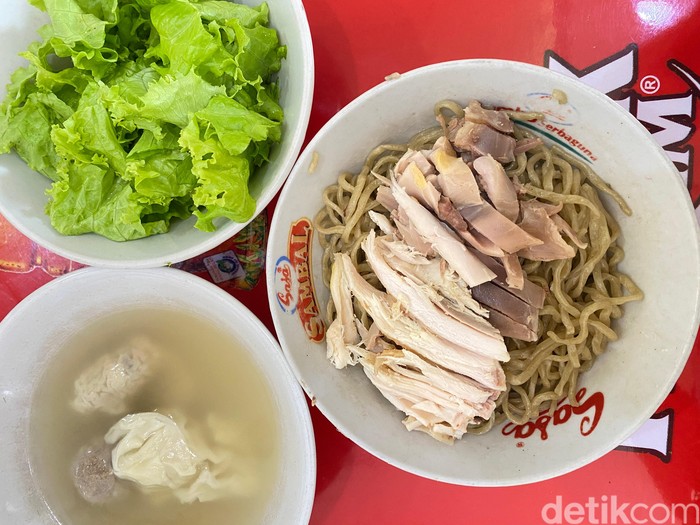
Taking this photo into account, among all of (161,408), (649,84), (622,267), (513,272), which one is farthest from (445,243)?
(161,408)

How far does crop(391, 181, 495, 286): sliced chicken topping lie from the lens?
138 centimetres

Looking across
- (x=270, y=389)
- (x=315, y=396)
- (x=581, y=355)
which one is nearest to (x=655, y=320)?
(x=581, y=355)

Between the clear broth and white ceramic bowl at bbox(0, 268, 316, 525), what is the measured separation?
39 mm

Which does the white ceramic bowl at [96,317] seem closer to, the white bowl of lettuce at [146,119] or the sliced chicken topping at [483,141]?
the white bowl of lettuce at [146,119]

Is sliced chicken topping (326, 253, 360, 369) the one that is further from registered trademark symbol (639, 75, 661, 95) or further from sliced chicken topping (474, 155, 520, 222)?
registered trademark symbol (639, 75, 661, 95)

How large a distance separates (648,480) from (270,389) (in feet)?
3.91

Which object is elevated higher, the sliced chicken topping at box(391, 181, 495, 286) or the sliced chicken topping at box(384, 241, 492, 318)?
the sliced chicken topping at box(391, 181, 495, 286)

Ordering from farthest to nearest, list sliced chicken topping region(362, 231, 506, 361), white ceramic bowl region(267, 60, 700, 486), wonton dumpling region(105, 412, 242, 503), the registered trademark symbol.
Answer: wonton dumpling region(105, 412, 242, 503), the registered trademark symbol, sliced chicken topping region(362, 231, 506, 361), white ceramic bowl region(267, 60, 700, 486)

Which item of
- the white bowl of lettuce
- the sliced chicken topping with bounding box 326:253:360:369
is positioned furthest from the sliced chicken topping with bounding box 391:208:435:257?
the white bowl of lettuce

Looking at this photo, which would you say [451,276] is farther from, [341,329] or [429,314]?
[341,329]

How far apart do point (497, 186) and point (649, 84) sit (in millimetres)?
668

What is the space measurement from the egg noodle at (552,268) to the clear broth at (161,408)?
1.39ft

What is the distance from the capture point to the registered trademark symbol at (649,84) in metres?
1.64

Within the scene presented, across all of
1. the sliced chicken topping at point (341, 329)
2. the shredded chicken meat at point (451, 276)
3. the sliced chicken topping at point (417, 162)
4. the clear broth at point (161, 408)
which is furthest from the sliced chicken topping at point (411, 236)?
the clear broth at point (161, 408)
